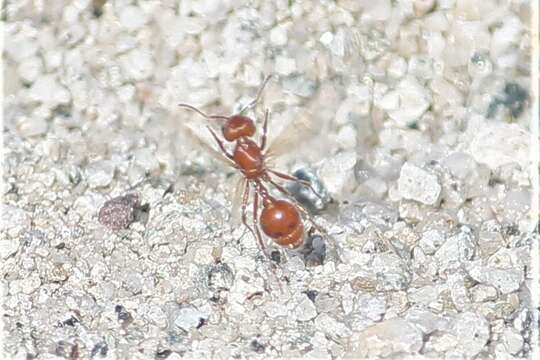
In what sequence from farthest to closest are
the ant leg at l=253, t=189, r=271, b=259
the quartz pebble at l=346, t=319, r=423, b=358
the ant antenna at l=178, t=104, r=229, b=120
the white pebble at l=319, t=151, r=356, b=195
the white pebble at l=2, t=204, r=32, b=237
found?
1. the ant antenna at l=178, t=104, r=229, b=120
2. the white pebble at l=319, t=151, r=356, b=195
3. the white pebble at l=2, t=204, r=32, b=237
4. the ant leg at l=253, t=189, r=271, b=259
5. the quartz pebble at l=346, t=319, r=423, b=358

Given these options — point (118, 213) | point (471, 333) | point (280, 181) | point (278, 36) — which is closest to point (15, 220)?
point (118, 213)

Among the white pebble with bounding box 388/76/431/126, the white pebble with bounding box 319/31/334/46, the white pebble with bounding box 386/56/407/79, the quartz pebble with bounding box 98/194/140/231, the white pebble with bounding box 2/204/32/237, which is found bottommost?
the white pebble with bounding box 2/204/32/237

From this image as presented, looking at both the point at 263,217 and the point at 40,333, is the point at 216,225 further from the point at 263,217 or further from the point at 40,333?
the point at 40,333

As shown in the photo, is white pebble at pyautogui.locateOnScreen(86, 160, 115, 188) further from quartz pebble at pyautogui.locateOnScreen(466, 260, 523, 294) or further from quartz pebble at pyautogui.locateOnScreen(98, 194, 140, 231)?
quartz pebble at pyautogui.locateOnScreen(466, 260, 523, 294)

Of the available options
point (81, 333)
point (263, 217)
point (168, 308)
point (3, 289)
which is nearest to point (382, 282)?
point (263, 217)

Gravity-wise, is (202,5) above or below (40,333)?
above

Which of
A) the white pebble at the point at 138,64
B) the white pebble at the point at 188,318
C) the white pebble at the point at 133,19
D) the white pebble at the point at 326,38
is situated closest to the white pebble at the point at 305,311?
the white pebble at the point at 188,318

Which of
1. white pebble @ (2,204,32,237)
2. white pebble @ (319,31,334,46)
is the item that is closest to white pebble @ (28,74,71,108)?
white pebble @ (2,204,32,237)
